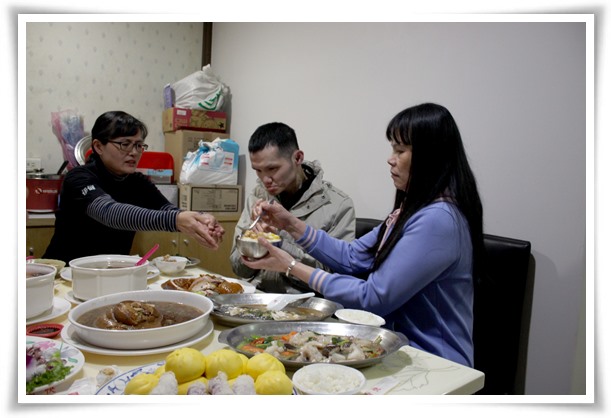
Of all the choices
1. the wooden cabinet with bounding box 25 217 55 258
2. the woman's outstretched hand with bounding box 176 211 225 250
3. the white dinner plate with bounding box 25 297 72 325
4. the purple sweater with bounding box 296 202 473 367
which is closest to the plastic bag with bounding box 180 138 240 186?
the wooden cabinet with bounding box 25 217 55 258

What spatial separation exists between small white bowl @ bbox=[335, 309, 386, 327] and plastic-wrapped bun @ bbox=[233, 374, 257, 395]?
1.48 feet

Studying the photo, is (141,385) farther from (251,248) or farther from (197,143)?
(197,143)

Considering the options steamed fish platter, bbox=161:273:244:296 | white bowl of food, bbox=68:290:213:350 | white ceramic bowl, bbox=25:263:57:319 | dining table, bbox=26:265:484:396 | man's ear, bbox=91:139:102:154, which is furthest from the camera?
man's ear, bbox=91:139:102:154

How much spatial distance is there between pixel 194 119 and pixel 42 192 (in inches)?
51.5

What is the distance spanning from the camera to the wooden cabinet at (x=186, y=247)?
3363mm

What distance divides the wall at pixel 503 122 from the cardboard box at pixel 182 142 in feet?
4.28

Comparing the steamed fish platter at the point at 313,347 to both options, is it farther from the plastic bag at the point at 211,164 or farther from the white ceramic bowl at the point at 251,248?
the plastic bag at the point at 211,164

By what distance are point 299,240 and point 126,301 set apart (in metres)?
0.82

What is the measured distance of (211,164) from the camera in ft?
11.7

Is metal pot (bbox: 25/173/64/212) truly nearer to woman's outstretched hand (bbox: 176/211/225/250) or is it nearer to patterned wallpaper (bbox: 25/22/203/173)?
patterned wallpaper (bbox: 25/22/203/173)

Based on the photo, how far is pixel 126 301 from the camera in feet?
3.56

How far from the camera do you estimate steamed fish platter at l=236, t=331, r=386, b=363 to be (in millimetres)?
945

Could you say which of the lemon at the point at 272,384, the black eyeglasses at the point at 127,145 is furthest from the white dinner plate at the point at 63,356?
the black eyeglasses at the point at 127,145

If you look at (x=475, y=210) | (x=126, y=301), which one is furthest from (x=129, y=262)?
(x=475, y=210)
